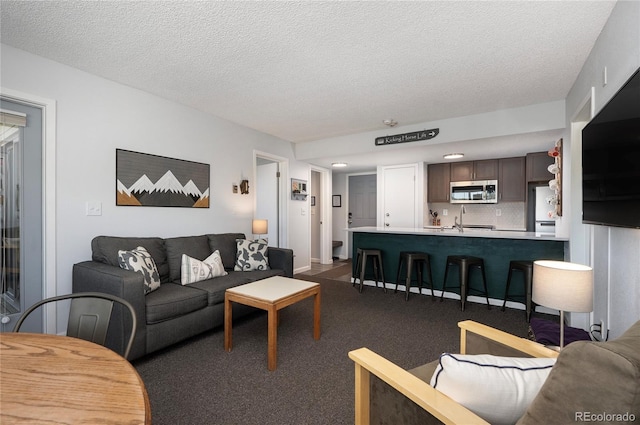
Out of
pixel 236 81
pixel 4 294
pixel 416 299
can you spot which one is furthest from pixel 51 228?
pixel 416 299

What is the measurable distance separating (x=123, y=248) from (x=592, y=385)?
10.4ft

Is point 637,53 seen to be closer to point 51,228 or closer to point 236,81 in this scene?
point 236,81

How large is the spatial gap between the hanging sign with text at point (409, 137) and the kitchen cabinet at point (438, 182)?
1.77 meters

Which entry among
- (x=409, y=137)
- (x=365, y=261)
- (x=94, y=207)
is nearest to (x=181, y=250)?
(x=94, y=207)

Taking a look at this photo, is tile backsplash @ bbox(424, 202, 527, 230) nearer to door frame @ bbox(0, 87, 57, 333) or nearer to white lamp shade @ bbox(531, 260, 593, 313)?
white lamp shade @ bbox(531, 260, 593, 313)

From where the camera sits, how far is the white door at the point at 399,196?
5516 millimetres

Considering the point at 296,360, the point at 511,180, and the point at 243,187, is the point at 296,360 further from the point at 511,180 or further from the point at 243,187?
the point at 511,180

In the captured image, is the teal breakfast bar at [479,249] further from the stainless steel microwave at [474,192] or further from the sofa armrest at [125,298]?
the sofa armrest at [125,298]

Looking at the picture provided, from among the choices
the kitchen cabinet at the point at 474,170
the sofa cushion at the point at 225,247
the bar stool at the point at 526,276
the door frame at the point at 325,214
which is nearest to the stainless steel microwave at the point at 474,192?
the kitchen cabinet at the point at 474,170

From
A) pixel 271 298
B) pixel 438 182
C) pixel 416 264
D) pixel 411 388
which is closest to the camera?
pixel 411 388

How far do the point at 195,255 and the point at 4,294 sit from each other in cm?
148

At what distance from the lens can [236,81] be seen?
9.50 ft

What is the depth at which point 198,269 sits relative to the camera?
2.94m

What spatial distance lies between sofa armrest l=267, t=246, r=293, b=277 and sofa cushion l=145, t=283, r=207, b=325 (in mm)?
1132
